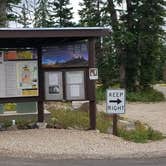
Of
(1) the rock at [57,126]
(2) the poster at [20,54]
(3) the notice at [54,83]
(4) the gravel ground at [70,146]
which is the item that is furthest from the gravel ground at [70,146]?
(2) the poster at [20,54]

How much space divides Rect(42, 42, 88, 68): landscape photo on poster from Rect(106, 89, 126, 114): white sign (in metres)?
1.30

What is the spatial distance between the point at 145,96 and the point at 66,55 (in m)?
24.5

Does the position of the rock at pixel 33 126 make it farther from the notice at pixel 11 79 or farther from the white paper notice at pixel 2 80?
the white paper notice at pixel 2 80

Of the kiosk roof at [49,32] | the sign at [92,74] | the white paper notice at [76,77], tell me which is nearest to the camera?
the kiosk roof at [49,32]

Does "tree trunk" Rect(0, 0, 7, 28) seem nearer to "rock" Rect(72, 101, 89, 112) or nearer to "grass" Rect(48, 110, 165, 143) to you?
"rock" Rect(72, 101, 89, 112)

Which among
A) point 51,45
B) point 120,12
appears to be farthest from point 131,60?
point 51,45

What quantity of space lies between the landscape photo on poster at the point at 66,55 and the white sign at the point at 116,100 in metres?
1.30

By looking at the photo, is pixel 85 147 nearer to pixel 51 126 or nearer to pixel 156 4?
pixel 51 126

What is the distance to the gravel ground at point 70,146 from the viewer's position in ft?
41.3

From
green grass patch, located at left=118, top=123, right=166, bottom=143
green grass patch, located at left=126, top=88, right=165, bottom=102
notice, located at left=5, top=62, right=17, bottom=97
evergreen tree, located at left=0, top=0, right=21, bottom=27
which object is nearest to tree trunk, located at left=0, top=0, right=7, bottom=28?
evergreen tree, located at left=0, top=0, right=21, bottom=27

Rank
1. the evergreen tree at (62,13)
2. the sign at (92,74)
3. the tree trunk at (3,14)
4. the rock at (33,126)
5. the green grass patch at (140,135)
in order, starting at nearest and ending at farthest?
the green grass patch at (140,135) → the sign at (92,74) → the rock at (33,126) → the tree trunk at (3,14) → the evergreen tree at (62,13)

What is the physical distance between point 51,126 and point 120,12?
27.5m

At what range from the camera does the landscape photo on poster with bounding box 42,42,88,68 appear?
1636 centimetres

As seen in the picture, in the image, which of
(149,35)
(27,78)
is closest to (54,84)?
(27,78)
